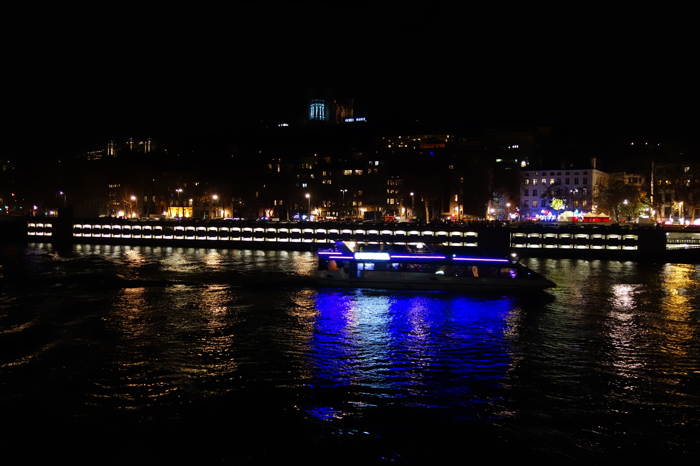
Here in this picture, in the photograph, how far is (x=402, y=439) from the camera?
1557 cm

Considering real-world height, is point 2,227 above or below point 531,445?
above

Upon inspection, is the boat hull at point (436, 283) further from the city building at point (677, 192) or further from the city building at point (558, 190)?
the city building at point (558, 190)

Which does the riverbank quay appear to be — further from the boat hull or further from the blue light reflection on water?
the blue light reflection on water

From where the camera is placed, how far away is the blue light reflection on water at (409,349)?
62.4 feet

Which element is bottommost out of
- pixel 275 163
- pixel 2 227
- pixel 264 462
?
pixel 264 462

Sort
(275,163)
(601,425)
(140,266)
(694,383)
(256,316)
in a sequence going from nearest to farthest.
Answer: (601,425) < (694,383) < (256,316) < (140,266) < (275,163)

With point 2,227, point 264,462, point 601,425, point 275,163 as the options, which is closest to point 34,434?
point 264,462

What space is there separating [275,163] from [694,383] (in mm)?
168451

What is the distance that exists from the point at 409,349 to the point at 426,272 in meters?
15.8

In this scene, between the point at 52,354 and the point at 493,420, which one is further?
the point at 52,354

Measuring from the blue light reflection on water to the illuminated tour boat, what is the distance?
2.12 metres

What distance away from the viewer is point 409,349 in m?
24.5

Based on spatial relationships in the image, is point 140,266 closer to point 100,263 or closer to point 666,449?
point 100,263

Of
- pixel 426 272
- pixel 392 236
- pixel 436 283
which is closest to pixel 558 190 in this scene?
pixel 392 236
